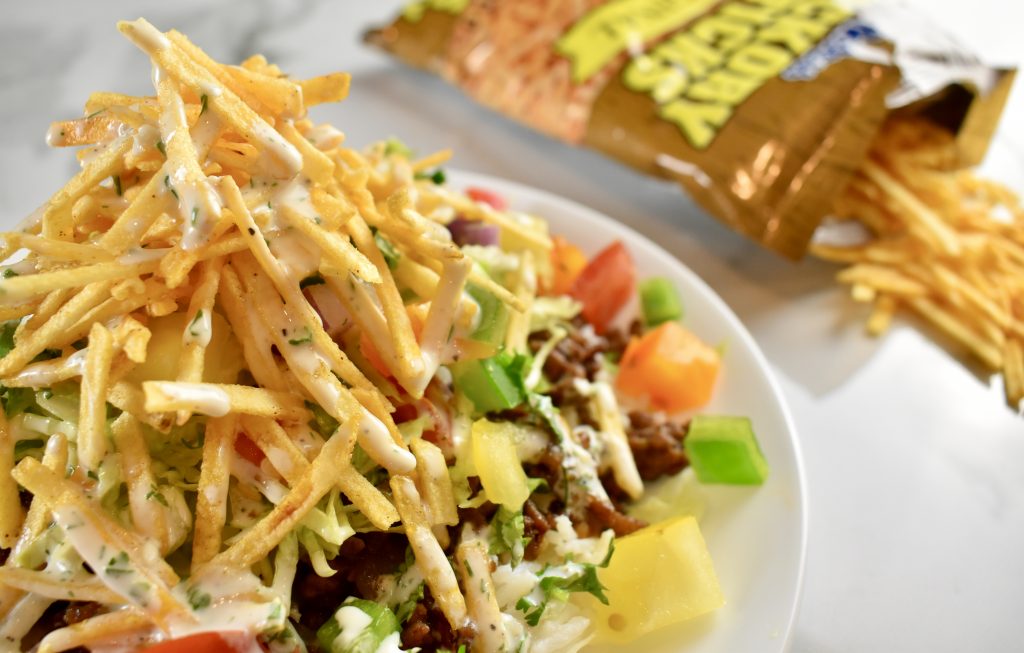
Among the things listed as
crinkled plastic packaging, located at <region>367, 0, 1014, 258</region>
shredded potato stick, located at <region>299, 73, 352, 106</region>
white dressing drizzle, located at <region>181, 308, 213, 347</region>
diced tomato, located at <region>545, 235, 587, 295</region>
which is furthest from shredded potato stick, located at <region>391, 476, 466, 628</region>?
crinkled plastic packaging, located at <region>367, 0, 1014, 258</region>

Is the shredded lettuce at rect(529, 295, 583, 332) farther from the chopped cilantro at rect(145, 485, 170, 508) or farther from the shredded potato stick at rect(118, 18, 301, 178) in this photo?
the chopped cilantro at rect(145, 485, 170, 508)

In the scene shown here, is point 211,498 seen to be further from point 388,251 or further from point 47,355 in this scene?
point 388,251

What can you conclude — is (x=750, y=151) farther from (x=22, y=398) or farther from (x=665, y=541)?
(x=22, y=398)

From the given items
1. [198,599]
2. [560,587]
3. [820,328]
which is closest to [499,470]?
[560,587]

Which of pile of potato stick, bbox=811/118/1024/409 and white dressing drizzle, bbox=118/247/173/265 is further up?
white dressing drizzle, bbox=118/247/173/265

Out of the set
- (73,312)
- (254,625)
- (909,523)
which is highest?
(73,312)

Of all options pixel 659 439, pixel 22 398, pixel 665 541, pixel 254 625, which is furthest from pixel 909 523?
pixel 22 398

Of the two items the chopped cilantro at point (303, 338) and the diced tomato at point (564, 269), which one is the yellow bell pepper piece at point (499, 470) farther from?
the diced tomato at point (564, 269)
